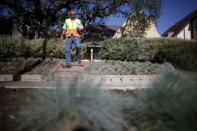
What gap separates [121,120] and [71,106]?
0.65 meters

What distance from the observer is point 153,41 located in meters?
16.7

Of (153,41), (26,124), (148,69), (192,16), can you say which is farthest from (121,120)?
(192,16)

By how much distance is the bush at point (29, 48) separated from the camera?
57.0 feet

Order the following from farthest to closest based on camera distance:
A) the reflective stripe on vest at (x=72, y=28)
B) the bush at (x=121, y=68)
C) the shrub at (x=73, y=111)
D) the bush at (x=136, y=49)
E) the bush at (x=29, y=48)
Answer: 1. the bush at (x=29, y=48)
2. the bush at (x=136, y=49)
3. the reflective stripe on vest at (x=72, y=28)
4. the bush at (x=121, y=68)
5. the shrub at (x=73, y=111)

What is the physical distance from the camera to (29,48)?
57.7 feet

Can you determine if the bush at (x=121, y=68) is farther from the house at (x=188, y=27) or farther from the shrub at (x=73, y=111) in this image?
the house at (x=188, y=27)

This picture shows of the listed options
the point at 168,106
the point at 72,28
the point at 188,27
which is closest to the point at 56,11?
the point at 72,28

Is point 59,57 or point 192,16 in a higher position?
point 192,16

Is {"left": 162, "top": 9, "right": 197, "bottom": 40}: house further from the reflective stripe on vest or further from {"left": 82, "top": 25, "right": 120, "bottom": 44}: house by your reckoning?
Result: the reflective stripe on vest

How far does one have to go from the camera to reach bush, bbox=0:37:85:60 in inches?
683

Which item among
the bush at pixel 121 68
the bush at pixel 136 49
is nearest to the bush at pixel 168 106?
the bush at pixel 121 68

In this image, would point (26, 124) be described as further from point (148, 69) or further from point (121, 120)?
point (148, 69)

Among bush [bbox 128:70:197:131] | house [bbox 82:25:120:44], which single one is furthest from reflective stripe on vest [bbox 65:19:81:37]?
house [bbox 82:25:120:44]

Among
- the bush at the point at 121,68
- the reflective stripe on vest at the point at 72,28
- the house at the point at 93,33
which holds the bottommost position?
the bush at the point at 121,68
